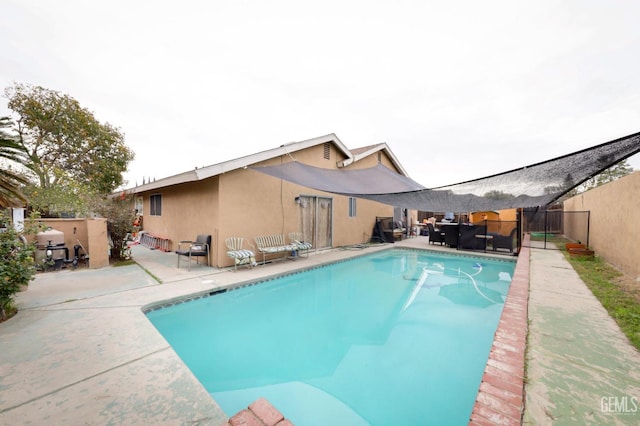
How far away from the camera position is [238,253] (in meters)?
6.04

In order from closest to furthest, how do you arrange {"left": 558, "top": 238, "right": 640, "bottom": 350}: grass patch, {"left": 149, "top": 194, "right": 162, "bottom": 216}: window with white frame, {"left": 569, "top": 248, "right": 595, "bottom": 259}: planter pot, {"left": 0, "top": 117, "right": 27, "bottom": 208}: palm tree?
1. {"left": 558, "top": 238, "right": 640, "bottom": 350}: grass patch
2. {"left": 0, "top": 117, "right": 27, "bottom": 208}: palm tree
3. {"left": 569, "top": 248, "right": 595, "bottom": 259}: planter pot
4. {"left": 149, "top": 194, "right": 162, "bottom": 216}: window with white frame

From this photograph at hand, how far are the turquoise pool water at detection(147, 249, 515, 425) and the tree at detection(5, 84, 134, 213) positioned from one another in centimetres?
1183

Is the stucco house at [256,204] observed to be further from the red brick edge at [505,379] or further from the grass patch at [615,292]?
the grass patch at [615,292]

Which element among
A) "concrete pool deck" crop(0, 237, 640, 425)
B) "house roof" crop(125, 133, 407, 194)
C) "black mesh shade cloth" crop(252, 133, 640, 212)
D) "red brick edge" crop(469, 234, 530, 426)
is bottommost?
"concrete pool deck" crop(0, 237, 640, 425)

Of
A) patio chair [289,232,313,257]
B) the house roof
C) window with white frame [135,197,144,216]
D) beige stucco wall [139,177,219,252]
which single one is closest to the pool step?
the house roof

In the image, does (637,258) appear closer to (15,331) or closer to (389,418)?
(389,418)

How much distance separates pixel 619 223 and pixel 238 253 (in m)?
9.30

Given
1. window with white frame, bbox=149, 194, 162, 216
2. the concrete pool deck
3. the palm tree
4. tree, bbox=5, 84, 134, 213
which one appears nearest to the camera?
the concrete pool deck

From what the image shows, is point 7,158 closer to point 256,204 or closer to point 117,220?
point 117,220

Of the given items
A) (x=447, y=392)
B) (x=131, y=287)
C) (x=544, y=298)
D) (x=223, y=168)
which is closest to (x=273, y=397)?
(x=447, y=392)

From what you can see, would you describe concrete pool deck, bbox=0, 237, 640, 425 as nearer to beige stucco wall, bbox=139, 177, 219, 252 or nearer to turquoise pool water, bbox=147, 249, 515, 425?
turquoise pool water, bbox=147, 249, 515, 425

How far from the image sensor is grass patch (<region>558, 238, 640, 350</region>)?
2875mm

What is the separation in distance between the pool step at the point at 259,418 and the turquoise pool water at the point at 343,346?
2.19ft

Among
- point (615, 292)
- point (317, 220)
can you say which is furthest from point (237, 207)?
point (615, 292)
